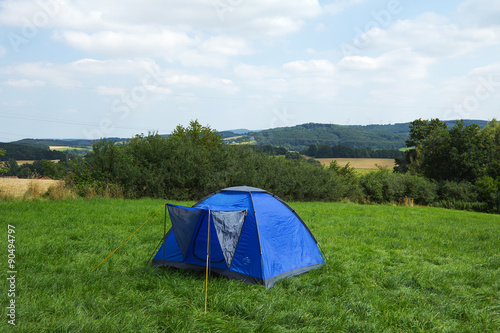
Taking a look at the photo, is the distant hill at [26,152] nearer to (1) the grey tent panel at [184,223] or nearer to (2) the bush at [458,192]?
(1) the grey tent panel at [184,223]

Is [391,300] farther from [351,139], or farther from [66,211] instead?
[351,139]

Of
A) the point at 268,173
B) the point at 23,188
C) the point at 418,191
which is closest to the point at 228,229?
the point at 23,188

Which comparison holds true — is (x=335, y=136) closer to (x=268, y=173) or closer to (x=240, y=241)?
(x=268, y=173)

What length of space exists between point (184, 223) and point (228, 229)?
0.75 metres

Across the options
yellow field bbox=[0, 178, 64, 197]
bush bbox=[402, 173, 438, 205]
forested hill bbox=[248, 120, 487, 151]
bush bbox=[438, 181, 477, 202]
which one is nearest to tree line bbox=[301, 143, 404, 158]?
forested hill bbox=[248, 120, 487, 151]

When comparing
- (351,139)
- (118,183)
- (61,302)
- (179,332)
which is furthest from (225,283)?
(351,139)

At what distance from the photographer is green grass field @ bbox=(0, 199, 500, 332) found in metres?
4.08

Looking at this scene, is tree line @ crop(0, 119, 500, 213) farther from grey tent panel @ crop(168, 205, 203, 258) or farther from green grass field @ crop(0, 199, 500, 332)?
grey tent panel @ crop(168, 205, 203, 258)

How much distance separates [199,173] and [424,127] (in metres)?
37.5

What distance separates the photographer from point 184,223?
18.4 ft

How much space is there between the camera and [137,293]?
4.81 metres

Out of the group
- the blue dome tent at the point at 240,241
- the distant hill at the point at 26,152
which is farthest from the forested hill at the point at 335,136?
the blue dome tent at the point at 240,241

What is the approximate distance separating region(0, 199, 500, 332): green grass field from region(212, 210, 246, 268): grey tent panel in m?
0.50

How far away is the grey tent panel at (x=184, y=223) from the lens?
5.50 m
